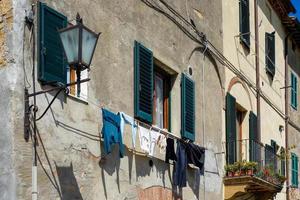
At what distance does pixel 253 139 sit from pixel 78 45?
10.2 metres

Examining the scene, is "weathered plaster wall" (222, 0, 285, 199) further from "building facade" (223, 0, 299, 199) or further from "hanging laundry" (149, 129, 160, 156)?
"hanging laundry" (149, 129, 160, 156)

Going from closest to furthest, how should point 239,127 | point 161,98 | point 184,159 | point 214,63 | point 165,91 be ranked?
point 184,159 → point 161,98 → point 165,91 → point 214,63 → point 239,127

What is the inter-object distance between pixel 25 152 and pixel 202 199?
20.2 ft

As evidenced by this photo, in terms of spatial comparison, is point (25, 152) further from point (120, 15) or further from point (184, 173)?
point (184, 173)

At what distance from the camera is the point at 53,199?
356 inches

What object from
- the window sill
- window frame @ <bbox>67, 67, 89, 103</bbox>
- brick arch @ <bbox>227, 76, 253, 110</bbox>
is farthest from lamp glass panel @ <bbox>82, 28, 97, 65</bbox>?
brick arch @ <bbox>227, 76, 253, 110</bbox>

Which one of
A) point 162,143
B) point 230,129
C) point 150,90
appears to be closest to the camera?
point 150,90

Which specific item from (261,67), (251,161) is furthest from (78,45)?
(261,67)

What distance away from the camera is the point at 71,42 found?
8.23 metres

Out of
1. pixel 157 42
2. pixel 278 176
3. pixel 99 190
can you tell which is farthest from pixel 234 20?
pixel 99 190

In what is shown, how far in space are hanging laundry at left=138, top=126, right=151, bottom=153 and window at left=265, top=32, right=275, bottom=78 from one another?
9.17m

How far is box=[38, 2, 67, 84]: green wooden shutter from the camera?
9070 millimetres

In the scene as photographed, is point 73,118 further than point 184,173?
No

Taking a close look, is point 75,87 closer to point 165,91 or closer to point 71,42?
point 71,42
